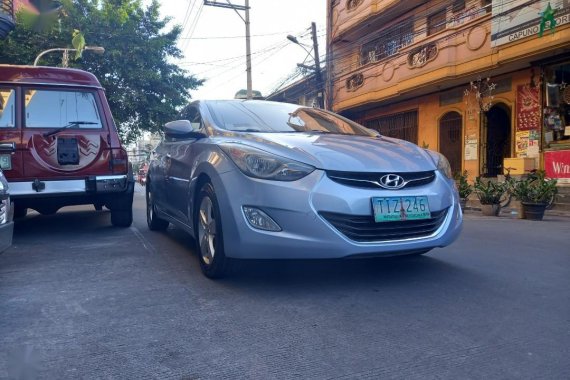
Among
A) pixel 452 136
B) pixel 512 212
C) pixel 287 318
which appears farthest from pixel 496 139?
pixel 287 318

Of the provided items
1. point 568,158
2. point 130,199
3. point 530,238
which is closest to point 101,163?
point 130,199

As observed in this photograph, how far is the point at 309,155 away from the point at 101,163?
334 cm

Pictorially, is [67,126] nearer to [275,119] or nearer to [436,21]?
[275,119]

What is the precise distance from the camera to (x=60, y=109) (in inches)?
217

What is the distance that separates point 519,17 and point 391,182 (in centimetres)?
1000

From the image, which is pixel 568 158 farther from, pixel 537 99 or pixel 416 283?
pixel 416 283

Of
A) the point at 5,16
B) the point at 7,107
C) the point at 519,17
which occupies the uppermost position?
the point at 5,16

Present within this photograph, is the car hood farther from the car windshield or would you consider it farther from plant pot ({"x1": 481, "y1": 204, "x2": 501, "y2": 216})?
plant pot ({"x1": 481, "y1": 204, "x2": 501, "y2": 216})

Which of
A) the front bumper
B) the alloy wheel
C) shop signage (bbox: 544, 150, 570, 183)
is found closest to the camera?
the front bumper

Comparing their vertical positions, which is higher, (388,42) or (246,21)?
(246,21)

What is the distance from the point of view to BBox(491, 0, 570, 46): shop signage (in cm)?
996

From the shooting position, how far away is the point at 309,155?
10.1 ft

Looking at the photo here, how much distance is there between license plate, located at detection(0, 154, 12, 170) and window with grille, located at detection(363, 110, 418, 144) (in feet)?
43.7

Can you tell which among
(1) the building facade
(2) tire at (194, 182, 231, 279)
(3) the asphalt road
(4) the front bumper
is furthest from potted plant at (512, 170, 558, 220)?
(2) tire at (194, 182, 231, 279)
